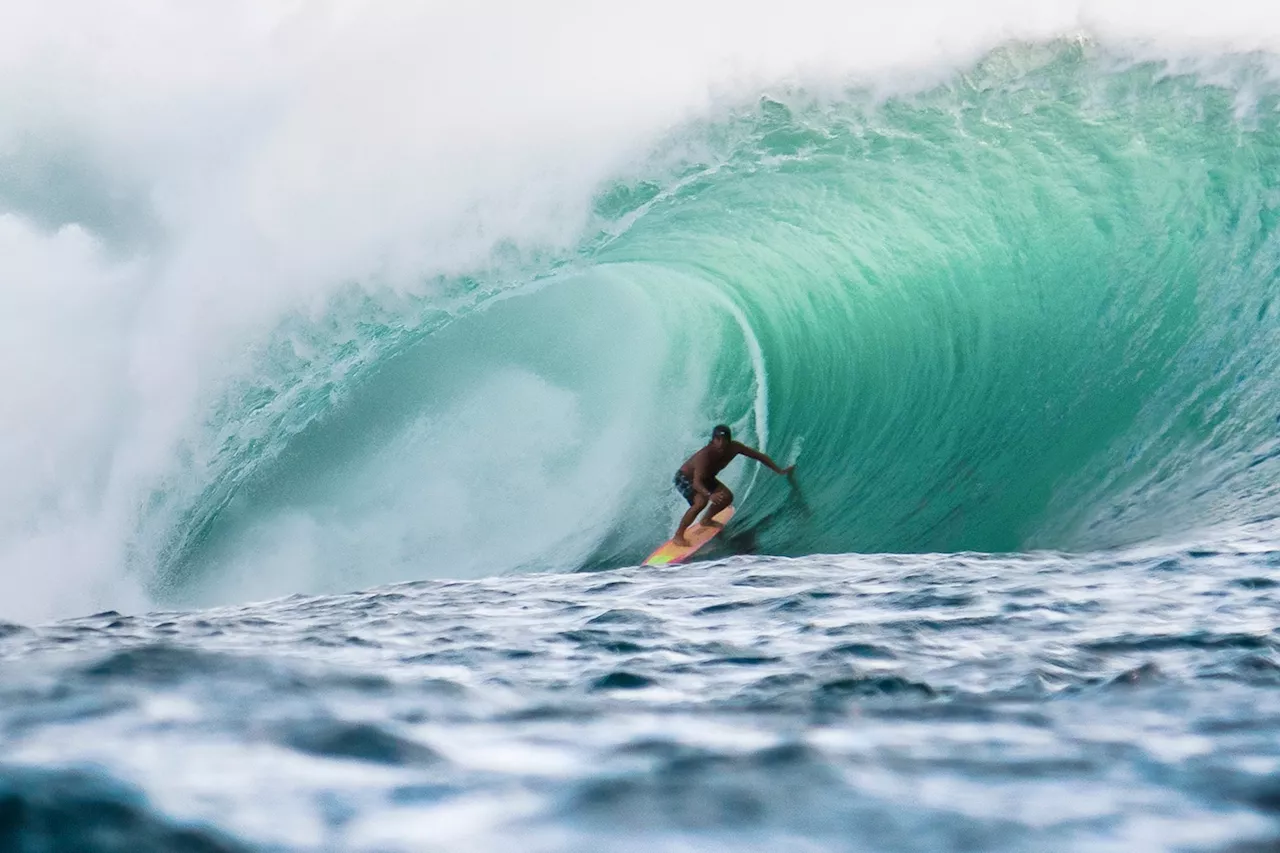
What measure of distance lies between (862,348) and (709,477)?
2.96 meters

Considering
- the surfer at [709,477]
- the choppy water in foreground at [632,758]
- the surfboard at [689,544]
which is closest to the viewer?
the choppy water in foreground at [632,758]

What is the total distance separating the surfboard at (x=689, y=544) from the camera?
8469mm

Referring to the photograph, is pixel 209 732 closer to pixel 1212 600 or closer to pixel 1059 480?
pixel 1212 600

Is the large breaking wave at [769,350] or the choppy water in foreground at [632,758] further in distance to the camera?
the large breaking wave at [769,350]

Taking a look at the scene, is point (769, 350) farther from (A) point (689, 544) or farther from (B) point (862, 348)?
(A) point (689, 544)

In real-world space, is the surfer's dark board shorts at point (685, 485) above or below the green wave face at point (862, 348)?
below

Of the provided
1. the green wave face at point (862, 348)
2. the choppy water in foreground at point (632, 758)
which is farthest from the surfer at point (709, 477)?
the choppy water in foreground at point (632, 758)

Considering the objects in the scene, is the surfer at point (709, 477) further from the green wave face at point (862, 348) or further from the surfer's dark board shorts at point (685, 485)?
the green wave face at point (862, 348)

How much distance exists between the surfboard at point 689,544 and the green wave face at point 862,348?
0.79 ft

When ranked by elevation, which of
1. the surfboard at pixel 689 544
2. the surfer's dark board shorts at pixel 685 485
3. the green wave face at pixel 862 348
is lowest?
the surfboard at pixel 689 544

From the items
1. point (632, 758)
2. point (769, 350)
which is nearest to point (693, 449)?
point (769, 350)

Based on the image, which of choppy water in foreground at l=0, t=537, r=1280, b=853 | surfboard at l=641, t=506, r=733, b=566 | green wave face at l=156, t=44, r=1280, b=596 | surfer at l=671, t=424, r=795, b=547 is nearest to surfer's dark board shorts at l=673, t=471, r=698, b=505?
surfer at l=671, t=424, r=795, b=547

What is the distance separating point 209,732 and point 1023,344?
29.8ft

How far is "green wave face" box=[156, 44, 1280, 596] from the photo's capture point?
7.74m
